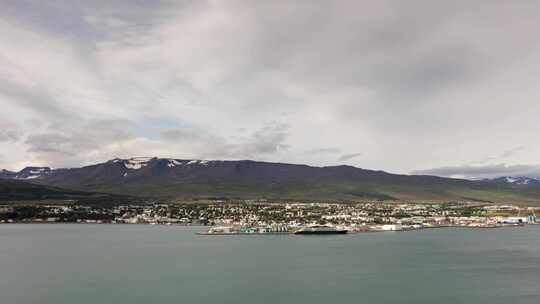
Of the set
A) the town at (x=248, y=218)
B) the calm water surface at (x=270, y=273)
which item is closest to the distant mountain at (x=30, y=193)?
the town at (x=248, y=218)

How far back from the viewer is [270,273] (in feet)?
121

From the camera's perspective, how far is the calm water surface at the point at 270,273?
2889cm

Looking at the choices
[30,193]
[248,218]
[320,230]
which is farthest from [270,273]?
[30,193]

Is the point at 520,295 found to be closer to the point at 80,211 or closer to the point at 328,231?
the point at 328,231

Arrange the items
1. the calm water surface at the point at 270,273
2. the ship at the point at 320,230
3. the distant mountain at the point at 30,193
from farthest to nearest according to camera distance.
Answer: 1. the distant mountain at the point at 30,193
2. the ship at the point at 320,230
3. the calm water surface at the point at 270,273

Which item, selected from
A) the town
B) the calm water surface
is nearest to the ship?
the town

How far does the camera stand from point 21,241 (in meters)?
63.9

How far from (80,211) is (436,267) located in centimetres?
10381

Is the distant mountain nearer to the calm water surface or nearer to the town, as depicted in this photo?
the town

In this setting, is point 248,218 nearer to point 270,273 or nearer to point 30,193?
point 270,273

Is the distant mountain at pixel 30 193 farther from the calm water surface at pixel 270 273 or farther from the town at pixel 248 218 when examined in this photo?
the calm water surface at pixel 270 273

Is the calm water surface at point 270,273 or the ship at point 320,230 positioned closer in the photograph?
the calm water surface at point 270,273

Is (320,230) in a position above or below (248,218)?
below

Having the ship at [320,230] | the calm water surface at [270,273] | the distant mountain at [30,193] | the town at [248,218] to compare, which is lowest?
the calm water surface at [270,273]
